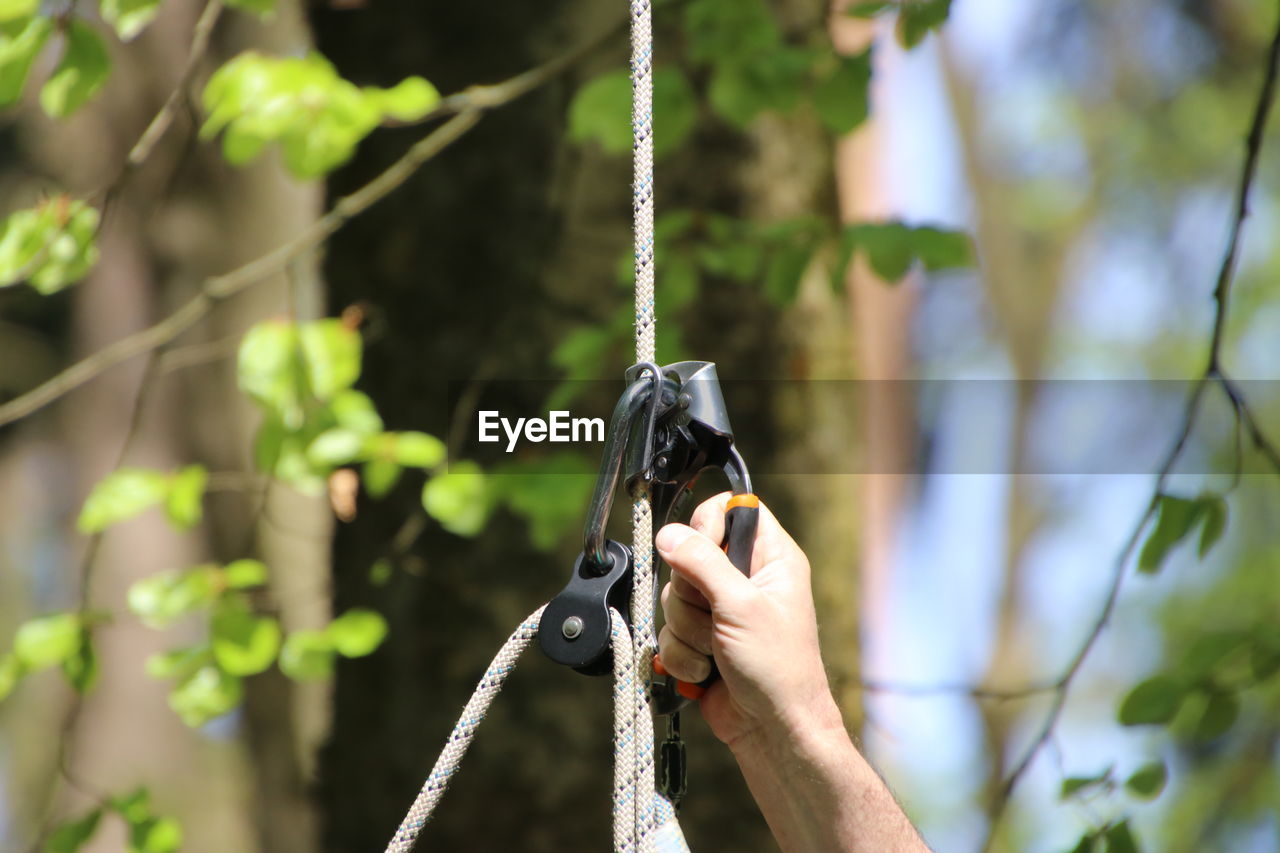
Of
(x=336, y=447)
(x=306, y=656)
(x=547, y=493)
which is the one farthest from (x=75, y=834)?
(x=547, y=493)

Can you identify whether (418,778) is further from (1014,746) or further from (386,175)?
(1014,746)

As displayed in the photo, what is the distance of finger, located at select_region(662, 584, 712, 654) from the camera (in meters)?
0.61

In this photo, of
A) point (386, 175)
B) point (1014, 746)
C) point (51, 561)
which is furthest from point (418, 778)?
point (1014, 746)

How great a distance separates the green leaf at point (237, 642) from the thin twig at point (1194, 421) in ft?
2.79

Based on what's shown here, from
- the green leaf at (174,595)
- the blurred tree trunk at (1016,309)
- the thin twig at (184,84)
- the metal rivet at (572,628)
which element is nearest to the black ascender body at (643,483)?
the metal rivet at (572,628)

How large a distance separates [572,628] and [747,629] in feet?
0.32

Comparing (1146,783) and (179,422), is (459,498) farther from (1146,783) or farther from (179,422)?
(179,422)

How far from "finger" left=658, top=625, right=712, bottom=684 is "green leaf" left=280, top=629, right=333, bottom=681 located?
2.44 feet

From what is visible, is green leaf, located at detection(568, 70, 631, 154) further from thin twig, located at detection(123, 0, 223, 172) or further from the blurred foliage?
the blurred foliage

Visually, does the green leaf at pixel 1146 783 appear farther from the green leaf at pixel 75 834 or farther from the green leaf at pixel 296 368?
the green leaf at pixel 75 834

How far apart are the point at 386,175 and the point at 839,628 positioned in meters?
0.81

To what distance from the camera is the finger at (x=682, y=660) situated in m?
0.62

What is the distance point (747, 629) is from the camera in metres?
0.57

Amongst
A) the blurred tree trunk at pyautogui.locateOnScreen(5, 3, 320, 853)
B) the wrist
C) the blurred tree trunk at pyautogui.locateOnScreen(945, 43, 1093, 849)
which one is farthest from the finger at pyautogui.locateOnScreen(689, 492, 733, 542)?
the blurred tree trunk at pyautogui.locateOnScreen(945, 43, 1093, 849)
